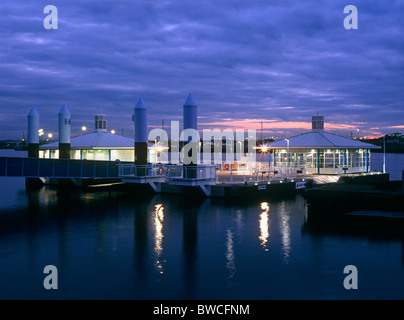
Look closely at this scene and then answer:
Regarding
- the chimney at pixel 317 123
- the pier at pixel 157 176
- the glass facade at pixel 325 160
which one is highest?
the chimney at pixel 317 123

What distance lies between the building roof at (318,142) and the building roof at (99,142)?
1863cm

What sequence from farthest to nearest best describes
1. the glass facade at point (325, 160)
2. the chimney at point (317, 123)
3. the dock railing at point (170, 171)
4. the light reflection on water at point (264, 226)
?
1. the chimney at point (317, 123)
2. the glass facade at point (325, 160)
3. the dock railing at point (170, 171)
4. the light reflection on water at point (264, 226)

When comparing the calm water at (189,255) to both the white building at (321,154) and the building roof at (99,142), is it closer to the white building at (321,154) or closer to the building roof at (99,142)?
the building roof at (99,142)

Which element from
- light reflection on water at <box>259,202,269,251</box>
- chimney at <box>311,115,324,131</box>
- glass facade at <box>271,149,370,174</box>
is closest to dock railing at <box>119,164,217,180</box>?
light reflection on water at <box>259,202,269,251</box>

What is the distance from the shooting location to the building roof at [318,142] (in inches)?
2030

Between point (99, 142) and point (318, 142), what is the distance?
87.3 ft

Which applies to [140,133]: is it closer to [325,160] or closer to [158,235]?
[158,235]

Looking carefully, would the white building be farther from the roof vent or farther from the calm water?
the roof vent

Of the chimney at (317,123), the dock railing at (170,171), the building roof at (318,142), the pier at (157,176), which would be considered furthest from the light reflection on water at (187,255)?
the chimney at (317,123)

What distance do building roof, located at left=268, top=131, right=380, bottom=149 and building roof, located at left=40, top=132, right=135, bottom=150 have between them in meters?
18.6

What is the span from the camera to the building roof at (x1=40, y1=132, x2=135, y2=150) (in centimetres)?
5278
